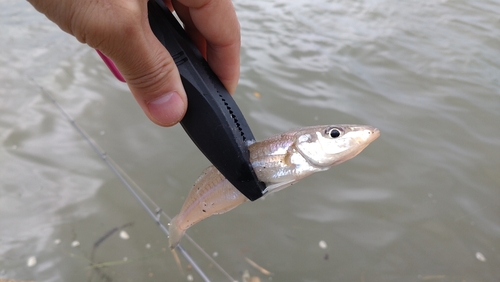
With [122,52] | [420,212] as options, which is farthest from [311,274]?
[122,52]

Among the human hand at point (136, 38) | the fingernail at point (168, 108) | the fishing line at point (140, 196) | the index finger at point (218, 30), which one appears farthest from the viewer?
the fishing line at point (140, 196)

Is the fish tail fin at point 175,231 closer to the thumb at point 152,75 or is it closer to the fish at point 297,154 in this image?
the fish at point 297,154

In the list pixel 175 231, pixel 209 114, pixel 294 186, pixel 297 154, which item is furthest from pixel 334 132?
pixel 294 186

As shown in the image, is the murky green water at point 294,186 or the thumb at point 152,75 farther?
the murky green water at point 294,186

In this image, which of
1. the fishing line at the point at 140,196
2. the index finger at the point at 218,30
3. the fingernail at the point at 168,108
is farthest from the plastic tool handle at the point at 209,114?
the fishing line at the point at 140,196

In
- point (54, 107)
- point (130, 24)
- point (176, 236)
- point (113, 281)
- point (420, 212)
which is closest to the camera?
point (130, 24)

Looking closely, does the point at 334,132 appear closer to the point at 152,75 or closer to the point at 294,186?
the point at 152,75

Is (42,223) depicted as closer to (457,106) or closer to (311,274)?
(311,274)
